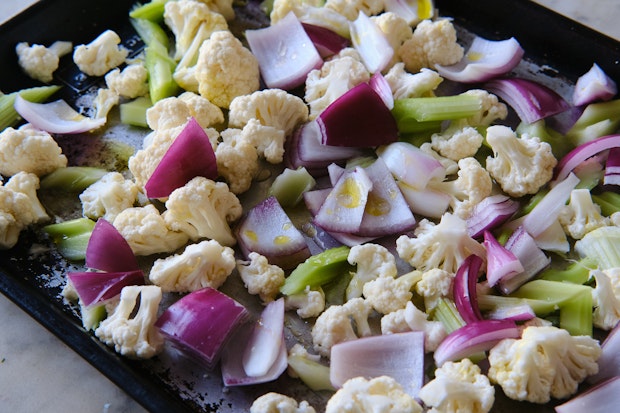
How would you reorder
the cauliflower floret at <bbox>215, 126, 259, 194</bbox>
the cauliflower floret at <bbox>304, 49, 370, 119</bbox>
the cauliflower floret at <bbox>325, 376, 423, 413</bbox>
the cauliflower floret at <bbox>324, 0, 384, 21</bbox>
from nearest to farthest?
1. the cauliflower floret at <bbox>325, 376, 423, 413</bbox>
2. the cauliflower floret at <bbox>215, 126, 259, 194</bbox>
3. the cauliflower floret at <bbox>304, 49, 370, 119</bbox>
4. the cauliflower floret at <bbox>324, 0, 384, 21</bbox>

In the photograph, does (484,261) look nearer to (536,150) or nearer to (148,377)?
(536,150)

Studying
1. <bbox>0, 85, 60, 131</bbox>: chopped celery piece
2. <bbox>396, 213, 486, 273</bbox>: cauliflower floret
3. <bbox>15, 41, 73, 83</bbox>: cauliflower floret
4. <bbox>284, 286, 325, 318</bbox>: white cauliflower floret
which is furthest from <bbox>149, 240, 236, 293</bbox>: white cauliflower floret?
<bbox>15, 41, 73, 83</bbox>: cauliflower floret

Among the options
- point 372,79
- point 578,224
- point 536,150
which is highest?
point 372,79

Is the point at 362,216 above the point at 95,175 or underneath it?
underneath

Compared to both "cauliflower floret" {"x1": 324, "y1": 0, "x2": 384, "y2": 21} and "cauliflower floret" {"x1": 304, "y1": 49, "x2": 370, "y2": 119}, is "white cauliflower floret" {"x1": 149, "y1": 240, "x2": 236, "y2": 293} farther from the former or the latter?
"cauliflower floret" {"x1": 324, "y1": 0, "x2": 384, "y2": 21}

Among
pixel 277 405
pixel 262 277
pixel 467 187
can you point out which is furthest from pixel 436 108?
pixel 277 405

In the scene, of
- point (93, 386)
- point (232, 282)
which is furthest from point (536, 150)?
point (93, 386)
